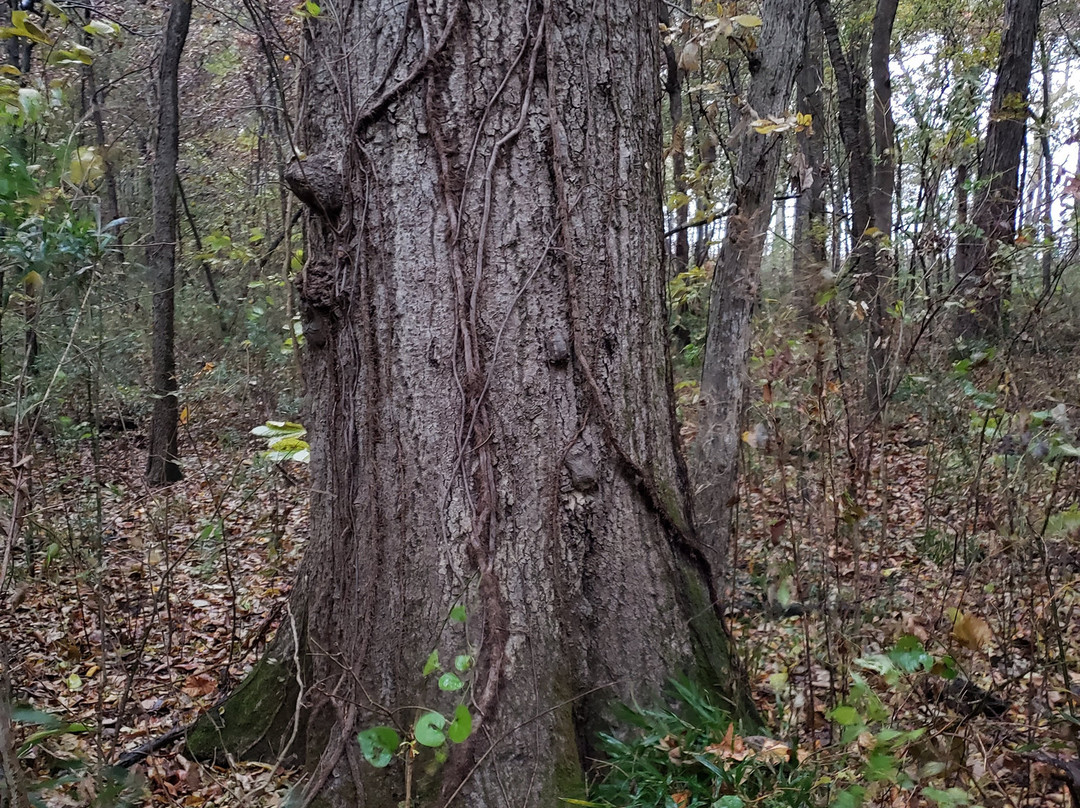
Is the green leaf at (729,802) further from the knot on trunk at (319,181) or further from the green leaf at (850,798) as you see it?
the knot on trunk at (319,181)

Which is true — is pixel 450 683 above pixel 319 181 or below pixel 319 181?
below

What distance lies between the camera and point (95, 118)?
11.5 meters

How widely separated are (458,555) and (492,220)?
3.45 ft

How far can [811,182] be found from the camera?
4148 millimetres

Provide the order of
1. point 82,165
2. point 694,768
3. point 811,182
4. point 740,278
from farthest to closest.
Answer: point 740,278, point 811,182, point 82,165, point 694,768

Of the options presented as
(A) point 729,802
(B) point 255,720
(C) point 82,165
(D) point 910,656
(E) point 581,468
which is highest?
(C) point 82,165

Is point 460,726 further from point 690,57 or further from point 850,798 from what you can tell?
point 690,57

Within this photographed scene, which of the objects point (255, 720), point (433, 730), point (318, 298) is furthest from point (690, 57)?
point (255, 720)

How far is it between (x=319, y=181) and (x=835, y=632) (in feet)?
8.38

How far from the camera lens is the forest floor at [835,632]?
2.32m

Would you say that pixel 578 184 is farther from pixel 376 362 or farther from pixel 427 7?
pixel 376 362

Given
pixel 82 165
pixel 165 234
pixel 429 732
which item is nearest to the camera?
pixel 429 732

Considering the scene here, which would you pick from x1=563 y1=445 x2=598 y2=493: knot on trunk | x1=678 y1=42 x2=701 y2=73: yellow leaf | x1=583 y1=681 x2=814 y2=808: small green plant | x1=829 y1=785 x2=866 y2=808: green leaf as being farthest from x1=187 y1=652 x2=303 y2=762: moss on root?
x1=678 y1=42 x2=701 y2=73: yellow leaf

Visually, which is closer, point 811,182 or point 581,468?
point 581,468
